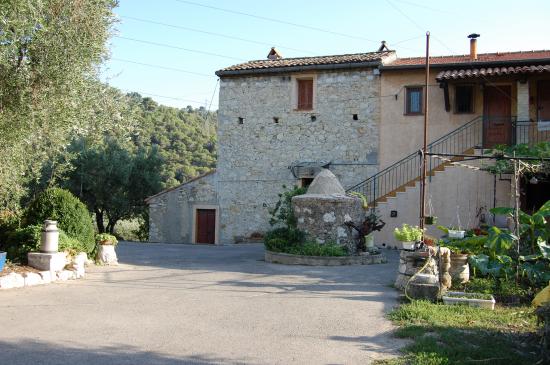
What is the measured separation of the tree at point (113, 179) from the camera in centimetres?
2467

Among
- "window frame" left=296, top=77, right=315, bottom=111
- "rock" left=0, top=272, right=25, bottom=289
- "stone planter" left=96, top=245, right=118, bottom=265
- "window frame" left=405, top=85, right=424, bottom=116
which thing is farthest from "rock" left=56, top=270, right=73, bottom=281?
"window frame" left=405, top=85, right=424, bottom=116

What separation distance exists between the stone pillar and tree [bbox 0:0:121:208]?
1257 cm

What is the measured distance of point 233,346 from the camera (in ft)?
18.6

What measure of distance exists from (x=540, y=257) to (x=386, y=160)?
10.1 m

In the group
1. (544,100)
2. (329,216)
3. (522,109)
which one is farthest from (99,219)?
(544,100)

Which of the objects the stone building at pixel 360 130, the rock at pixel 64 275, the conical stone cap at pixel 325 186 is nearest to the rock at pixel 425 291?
the conical stone cap at pixel 325 186

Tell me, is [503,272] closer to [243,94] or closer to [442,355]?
[442,355]

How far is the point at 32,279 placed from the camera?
9.19 metres

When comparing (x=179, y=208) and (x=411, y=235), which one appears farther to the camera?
(x=179, y=208)

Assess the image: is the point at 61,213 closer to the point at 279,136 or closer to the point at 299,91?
the point at 279,136

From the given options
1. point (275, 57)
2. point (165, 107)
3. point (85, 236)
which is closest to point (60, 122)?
point (85, 236)

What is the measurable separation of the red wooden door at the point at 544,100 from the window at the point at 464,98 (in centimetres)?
204

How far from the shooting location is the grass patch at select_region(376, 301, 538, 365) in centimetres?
523

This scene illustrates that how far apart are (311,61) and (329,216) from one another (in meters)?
8.51
